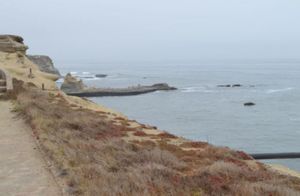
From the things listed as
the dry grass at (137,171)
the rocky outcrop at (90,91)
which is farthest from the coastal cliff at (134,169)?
the rocky outcrop at (90,91)

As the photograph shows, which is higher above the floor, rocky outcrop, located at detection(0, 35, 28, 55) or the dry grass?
rocky outcrop, located at detection(0, 35, 28, 55)

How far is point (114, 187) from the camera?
6.16m

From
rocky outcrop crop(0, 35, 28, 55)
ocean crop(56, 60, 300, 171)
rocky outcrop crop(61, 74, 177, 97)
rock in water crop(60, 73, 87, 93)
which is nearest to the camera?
ocean crop(56, 60, 300, 171)

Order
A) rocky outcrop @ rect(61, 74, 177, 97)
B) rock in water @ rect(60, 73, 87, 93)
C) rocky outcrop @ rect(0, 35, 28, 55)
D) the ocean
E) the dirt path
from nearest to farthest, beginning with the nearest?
the dirt path
the ocean
rocky outcrop @ rect(0, 35, 28, 55)
rocky outcrop @ rect(61, 74, 177, 97)
rock in water @ rect(60, 73, 87, 93)

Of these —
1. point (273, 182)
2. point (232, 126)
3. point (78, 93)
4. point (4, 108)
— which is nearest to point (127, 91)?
point (78, 93)

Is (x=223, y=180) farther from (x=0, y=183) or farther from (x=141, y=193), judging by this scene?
(x=0, y=183)

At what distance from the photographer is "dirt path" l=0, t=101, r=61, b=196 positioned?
21.2 ft

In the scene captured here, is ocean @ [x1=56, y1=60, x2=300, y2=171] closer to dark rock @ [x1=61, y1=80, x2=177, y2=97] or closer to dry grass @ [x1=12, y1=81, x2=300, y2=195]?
dark rock @ [x1=61, y1=80, x2=177, y2=97]

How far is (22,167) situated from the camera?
25.5ft

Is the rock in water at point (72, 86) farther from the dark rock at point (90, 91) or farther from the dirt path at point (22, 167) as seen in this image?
the dirt path at point (22, 167)

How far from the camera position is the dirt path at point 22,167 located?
21.2 feet

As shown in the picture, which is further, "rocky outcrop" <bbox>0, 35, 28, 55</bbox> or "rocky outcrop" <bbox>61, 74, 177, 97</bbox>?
"rocky outcrop" <bbox>61, 74, 177, 97</bbox>

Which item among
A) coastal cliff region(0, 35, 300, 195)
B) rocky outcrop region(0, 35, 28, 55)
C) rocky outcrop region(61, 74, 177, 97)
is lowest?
rocky outcrop region(61, 74, 177, 97)

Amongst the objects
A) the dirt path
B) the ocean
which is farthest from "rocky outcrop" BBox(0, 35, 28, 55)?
the dirt path
